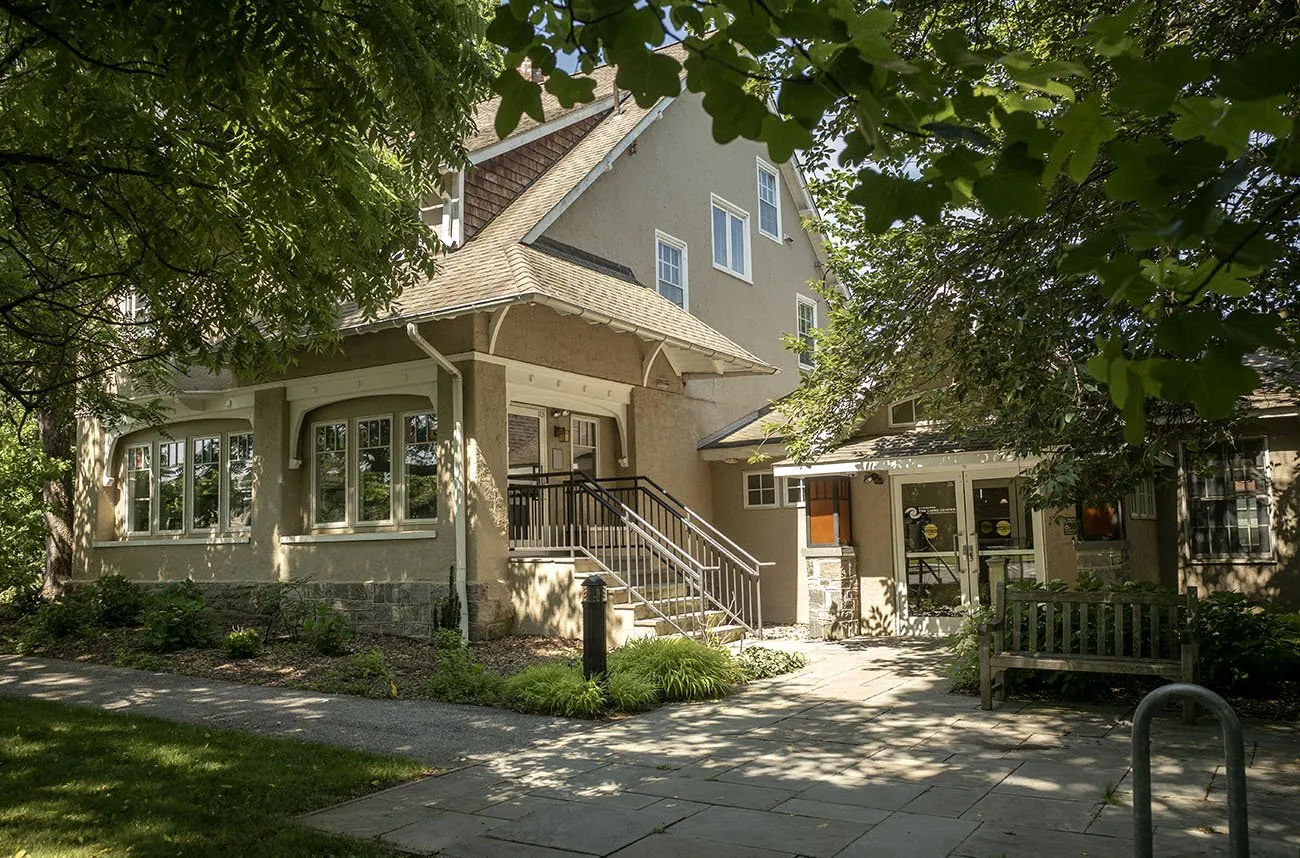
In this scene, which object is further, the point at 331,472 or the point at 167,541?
the point at 167,541

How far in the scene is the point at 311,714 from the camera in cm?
902

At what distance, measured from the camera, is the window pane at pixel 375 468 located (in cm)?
1430

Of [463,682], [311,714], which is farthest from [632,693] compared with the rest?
[311,714]

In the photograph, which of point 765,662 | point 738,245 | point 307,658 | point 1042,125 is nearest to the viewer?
point 1042,125

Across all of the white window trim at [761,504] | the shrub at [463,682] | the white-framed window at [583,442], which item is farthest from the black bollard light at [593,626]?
the white window trim at [761,504]

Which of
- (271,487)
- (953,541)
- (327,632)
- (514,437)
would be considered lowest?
(327,632)

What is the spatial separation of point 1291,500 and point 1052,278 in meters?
8.06

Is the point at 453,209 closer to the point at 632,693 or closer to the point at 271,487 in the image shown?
the point at 271,487

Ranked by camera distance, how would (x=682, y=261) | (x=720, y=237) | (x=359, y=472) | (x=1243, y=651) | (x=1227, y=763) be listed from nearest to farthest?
(x=1227, y=763)
(x=1243, y=651)
(x=359, y=472)
(x=682, y=261)
(x=720, y=237)

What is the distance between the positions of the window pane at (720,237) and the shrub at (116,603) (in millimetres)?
11485

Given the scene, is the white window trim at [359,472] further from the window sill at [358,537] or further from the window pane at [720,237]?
the window pane at [720,237]

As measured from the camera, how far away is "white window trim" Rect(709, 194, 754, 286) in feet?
63.0

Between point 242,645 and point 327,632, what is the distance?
989mm

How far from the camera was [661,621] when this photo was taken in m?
12.3
